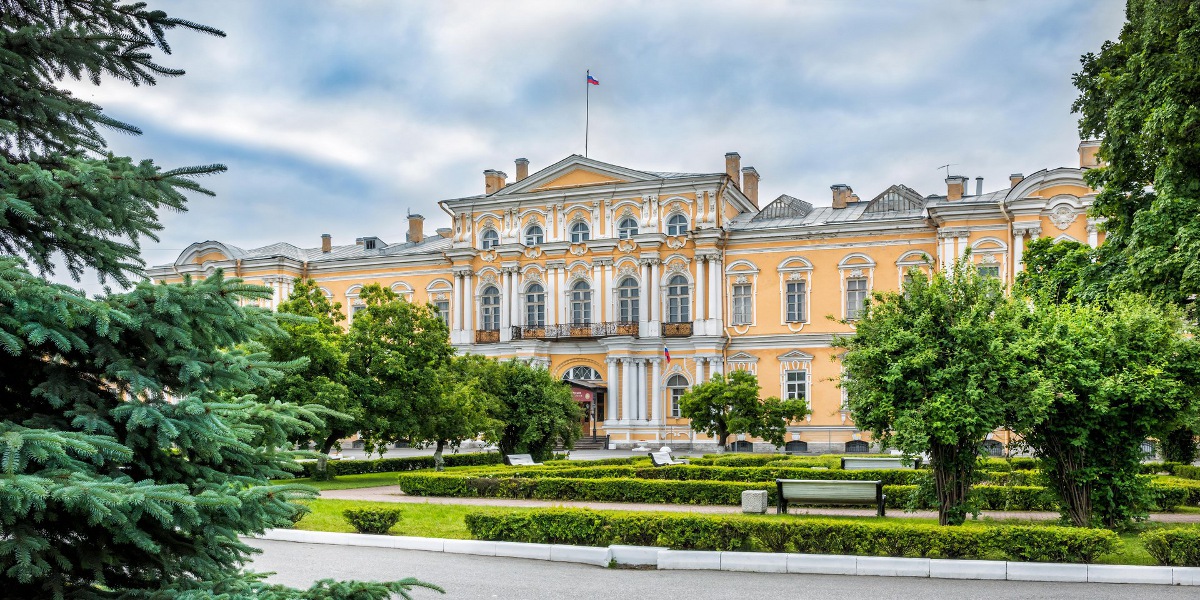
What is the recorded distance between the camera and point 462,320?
145ft

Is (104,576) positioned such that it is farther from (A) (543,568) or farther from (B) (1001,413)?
(B) (1001,413)

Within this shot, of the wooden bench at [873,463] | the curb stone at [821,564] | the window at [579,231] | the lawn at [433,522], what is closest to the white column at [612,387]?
the window at [579,231]

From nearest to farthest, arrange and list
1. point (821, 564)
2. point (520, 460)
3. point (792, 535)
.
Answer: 1. point (821, 564)
2. point (792, 535)
3. point (520, 460)

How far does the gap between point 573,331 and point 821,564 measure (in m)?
31.9

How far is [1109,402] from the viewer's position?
11766 mm

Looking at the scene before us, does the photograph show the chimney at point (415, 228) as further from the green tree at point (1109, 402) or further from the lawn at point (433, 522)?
the green tree at point (1109, 402)

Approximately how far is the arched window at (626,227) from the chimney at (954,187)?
44.1ft

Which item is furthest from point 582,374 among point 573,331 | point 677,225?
point 677,225

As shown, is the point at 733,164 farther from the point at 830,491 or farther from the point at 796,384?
the point at 830,491

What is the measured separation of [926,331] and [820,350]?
2781 cm

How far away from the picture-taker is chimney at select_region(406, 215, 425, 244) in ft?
168

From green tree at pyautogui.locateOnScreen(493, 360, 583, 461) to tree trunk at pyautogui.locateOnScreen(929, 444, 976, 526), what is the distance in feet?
51.9

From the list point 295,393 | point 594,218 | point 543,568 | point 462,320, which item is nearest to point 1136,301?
point 543,568

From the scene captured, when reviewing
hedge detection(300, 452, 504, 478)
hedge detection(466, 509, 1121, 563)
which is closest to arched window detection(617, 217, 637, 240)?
hedge detection(300, 452, 504, 478)
